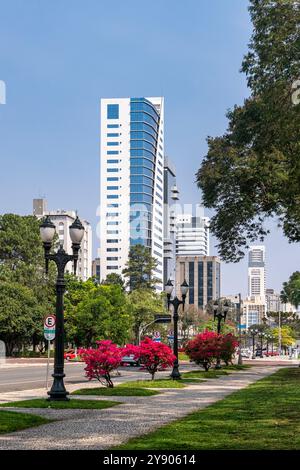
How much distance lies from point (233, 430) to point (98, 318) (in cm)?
6944

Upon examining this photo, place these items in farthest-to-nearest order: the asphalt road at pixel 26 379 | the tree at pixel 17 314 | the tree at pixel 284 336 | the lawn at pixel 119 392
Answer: the tree at pixel 284 336, the tree at pixel 17 314, the asphalt road at pixel 26 379, the lawn at pixel 119 392

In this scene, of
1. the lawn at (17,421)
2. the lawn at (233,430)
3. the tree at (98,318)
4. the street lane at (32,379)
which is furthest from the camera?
the tree at (98,318)

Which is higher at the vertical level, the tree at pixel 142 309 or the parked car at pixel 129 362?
the tree at pixel 142 309

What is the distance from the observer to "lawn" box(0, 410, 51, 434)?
46.1 ft

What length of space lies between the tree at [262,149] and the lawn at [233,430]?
30.0ft

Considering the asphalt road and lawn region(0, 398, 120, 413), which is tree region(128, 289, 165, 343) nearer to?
the asphalt road

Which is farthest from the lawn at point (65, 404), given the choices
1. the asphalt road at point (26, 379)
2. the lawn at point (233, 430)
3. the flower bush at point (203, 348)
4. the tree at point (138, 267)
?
the tree at point (138, 267)

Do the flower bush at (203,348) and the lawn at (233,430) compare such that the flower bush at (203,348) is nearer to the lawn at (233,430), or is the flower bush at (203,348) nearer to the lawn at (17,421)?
the lawn at (233,430)

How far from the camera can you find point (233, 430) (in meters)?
14.0

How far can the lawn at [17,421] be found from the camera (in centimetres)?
1405

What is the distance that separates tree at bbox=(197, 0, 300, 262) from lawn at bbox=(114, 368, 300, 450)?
9157 millimetres

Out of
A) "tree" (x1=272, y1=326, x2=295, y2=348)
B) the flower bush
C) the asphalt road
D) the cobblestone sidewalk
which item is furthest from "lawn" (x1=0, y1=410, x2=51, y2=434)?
"tree" (x1=272, y1=326, x2=295, y2=348)

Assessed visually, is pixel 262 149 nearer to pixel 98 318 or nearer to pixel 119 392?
pixel 119 392

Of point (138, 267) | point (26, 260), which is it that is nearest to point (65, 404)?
point (26, 260)
